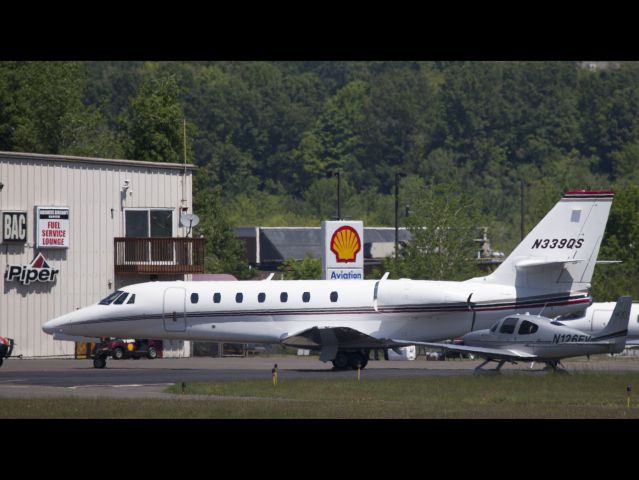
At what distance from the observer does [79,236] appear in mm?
50281

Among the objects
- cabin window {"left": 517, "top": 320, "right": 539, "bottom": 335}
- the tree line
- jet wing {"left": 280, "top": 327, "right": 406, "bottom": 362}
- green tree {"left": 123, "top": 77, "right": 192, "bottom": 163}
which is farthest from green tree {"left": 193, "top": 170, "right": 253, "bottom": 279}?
cabin window {"left": 517, "top": 320, "right": 539, "bottom": 335}

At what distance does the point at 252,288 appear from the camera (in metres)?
38.6

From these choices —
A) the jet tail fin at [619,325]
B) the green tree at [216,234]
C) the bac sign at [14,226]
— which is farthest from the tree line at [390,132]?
the jet tail fin at [619,325]

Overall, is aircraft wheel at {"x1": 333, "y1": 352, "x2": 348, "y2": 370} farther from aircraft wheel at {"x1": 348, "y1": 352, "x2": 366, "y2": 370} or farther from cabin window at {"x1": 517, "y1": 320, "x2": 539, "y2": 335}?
cabin window at {"x1": 517, "y1": 320, "x2": 539, "y2": 335}

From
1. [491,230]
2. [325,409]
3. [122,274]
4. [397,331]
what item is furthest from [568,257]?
[491,230]

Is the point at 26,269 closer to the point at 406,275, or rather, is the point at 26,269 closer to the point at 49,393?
the point at 49,393

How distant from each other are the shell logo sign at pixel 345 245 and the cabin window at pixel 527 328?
50.3 feet

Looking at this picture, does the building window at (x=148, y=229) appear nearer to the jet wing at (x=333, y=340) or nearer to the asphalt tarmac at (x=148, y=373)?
the asphalt tarmac at (x=148, y=373)

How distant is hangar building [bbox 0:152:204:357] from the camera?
4847 cm

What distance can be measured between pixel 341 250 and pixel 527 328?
15563 mm

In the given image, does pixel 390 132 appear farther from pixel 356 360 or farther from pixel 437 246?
pixel 356 360

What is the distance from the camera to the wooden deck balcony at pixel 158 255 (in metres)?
51.2
